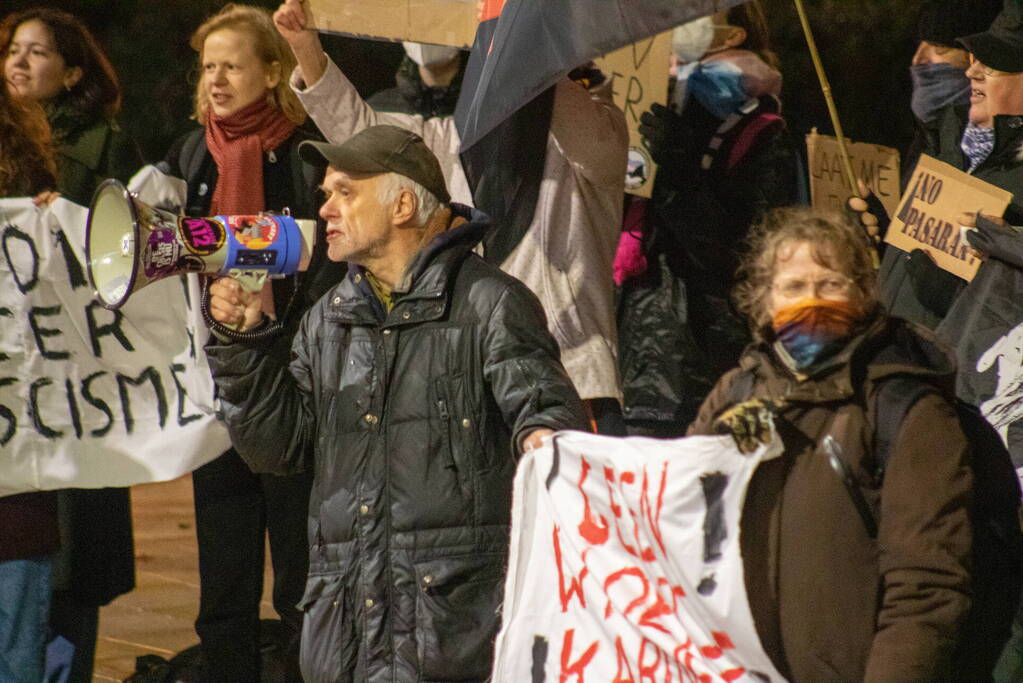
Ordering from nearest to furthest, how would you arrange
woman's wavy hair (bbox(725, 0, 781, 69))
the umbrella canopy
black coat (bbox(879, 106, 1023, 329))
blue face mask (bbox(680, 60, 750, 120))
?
1. the umbrella canopy
2. black coat (bbox(879, 106, 1023, 329))
3. blue face mask (bbox(680, 60, 750, 120))
4. woman's wavy hair (bbox(725, 0, 781, 69))

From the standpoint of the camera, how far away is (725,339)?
18.4ft

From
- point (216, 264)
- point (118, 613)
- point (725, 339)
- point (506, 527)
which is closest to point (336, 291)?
point (216, 264)

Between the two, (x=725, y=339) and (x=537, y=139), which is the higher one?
(x=537, y=139)

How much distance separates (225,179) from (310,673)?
1943 millimetres

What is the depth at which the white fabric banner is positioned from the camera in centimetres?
313

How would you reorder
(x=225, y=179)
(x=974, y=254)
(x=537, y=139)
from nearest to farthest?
(x=974, y=254)
(x=537, y=139)
(x=225, y=179)

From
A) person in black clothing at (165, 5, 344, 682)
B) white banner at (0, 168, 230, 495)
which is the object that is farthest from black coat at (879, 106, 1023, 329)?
white banner at (0, 168, 230, 495)

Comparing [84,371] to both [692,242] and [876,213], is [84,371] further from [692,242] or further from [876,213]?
[876,213]

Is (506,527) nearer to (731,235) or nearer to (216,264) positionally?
(216,264)

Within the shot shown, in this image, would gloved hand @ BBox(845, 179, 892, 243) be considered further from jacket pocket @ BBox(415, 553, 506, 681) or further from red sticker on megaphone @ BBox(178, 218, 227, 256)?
red sticker on megaphone @ BBox(178, 218, 227, 256)

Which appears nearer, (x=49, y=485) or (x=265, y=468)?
(x=265, y=468)

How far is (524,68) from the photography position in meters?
4.18

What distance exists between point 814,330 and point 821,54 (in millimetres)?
7945

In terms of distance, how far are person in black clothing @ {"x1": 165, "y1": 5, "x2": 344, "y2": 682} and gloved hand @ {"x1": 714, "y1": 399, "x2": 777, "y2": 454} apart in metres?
2.24
